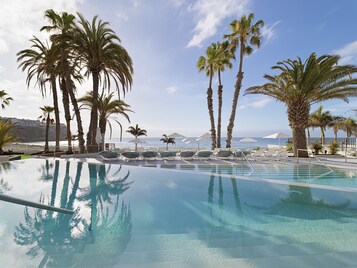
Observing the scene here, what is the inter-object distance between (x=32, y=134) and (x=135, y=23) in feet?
202

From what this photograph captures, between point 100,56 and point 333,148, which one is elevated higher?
point 100,56

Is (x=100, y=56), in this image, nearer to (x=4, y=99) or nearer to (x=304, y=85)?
(x=304, y=85)

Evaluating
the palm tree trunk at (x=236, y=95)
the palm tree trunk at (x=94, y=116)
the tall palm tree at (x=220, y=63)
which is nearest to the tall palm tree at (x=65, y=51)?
the palm tree trunk at (x=94, y=116)

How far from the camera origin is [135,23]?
16594 millimetres

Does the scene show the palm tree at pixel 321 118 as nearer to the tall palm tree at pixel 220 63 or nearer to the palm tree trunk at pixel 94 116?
the tall palm tree at pixel 220 63

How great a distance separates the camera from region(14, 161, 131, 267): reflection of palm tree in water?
4047 mm

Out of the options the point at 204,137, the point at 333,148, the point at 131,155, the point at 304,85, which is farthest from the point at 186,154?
the point at 333,148

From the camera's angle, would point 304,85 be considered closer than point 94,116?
Yes

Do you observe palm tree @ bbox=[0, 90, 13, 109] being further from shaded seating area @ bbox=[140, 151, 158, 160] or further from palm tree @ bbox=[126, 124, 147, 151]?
shaded seating area @ bbox=[140, 151, 158, 160]

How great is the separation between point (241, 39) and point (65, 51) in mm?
16010

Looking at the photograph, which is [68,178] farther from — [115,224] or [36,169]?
[115,224]

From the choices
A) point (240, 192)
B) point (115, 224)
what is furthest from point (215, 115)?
point (115, 224)

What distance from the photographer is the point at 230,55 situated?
78.0 feet

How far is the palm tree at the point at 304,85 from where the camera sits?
15008 millimetres
